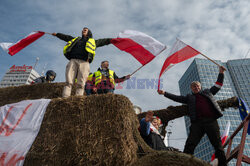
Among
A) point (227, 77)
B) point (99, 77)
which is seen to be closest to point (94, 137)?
point (99, 77)

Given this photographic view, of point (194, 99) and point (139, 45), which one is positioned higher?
point (139, 45)

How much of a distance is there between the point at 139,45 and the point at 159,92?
2253mm

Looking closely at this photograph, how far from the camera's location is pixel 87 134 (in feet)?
10.1

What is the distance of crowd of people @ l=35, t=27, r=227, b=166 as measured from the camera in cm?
365

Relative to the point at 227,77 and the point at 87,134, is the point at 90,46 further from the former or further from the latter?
the point at 227,77

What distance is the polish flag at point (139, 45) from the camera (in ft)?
19.5

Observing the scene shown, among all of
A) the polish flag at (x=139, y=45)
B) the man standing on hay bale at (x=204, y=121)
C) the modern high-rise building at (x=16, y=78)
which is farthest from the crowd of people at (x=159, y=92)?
the modern high-rise building at (x=16, y=78)

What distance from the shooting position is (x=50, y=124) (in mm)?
3453

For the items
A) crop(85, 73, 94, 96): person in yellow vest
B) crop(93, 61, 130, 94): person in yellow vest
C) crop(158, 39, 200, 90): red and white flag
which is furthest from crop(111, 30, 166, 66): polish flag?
crop(85, 73, 94, 96): person in yellow vest

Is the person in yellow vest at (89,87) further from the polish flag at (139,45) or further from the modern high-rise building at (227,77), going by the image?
the modern high-rise building at (227,77)

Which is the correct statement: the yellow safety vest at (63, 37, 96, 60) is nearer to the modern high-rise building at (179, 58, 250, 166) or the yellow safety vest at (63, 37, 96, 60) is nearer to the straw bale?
the straw bale

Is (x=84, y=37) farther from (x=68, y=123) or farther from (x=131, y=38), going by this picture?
(x=68, y=123)

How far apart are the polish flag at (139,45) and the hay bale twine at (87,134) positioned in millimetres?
2995

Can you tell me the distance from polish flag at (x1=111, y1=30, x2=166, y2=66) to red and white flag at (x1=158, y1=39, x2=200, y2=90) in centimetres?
40
